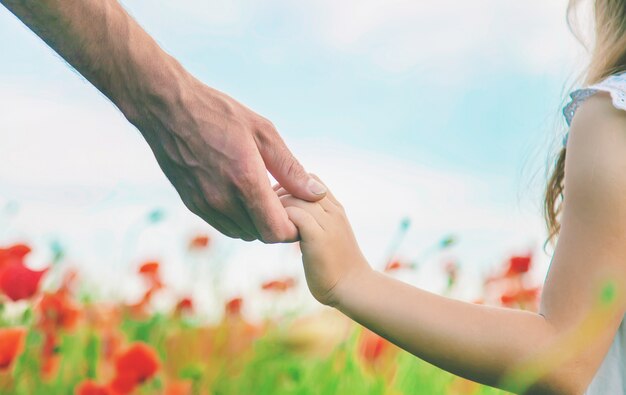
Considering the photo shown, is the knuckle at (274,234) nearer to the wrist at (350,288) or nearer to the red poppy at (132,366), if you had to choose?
the wrist at (350,288)

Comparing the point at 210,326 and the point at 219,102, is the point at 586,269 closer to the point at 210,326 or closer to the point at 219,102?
the point at 219,102

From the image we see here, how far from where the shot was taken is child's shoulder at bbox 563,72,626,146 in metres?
0.96

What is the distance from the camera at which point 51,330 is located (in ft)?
4.51

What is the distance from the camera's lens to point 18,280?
1284mm

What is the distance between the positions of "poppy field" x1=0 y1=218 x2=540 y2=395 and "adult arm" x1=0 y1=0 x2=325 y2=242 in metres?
0.20

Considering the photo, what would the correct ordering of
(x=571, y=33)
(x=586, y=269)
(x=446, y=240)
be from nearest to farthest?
1. (x=586, y=269)
2. (x=446, y=240)
3. (x=571, y=33)

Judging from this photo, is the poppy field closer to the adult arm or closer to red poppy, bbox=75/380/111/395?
red poppy, bbox=75/380/111/395

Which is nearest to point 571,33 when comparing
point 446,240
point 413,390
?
point 446,240

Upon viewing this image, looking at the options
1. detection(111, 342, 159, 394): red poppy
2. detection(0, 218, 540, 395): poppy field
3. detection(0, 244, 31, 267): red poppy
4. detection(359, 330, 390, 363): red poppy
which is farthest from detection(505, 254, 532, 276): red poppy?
detection(0, 244, 31, 267): red poppy

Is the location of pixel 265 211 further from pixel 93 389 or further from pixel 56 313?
pixel 56 313

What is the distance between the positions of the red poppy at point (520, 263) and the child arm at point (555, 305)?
28.6 inches

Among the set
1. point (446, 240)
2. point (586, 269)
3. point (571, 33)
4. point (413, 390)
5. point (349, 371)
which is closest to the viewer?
point (586, 269)

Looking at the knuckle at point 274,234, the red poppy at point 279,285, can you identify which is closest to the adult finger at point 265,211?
the knuckle at point 274,234

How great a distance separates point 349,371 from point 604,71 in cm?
75
